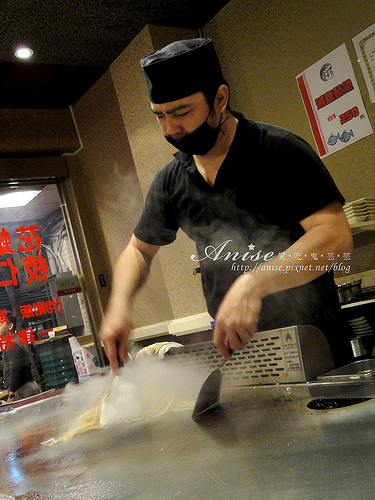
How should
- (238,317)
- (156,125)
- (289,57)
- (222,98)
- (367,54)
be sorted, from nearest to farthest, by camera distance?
(238,317), (222,98), (367,54), (289,57), (156,125)

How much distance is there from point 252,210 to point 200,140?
272mm

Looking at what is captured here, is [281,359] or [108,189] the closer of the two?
[281,359]

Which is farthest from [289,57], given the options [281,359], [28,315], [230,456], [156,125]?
[28,315]

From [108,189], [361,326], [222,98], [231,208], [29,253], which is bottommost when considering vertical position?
[361,326]

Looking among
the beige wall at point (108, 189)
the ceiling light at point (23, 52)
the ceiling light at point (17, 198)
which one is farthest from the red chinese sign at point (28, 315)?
the ceiling light at point (23, 52)

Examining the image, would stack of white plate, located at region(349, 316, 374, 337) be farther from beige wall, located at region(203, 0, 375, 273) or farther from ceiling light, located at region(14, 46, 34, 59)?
ceiling light, located at region(14, 46, 34, 59)

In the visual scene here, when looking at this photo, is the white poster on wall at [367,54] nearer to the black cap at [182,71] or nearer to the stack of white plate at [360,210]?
the stack of white plate at [360,210]

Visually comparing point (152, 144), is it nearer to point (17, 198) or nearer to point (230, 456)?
point (17, 198)

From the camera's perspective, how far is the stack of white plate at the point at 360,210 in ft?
8.00

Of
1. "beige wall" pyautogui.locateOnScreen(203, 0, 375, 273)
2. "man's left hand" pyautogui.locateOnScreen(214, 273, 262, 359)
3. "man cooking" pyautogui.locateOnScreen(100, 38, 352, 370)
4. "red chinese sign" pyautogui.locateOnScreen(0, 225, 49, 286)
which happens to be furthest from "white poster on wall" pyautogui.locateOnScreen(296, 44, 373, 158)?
"red chinese sign" pyautogui.locateOnScreen(0, 225, 49, 286)

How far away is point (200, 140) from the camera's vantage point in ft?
4.76

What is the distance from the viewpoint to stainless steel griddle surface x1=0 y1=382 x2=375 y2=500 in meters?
0.54

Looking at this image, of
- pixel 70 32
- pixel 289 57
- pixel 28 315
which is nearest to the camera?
pixel 289 57

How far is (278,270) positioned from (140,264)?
62cm
